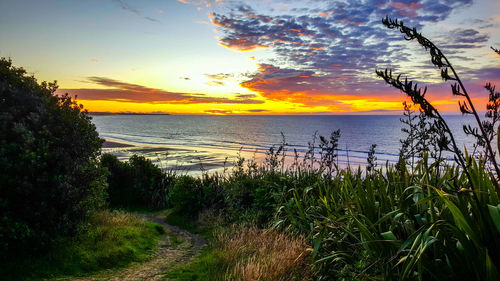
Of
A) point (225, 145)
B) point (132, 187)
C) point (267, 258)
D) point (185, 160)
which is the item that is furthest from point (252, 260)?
point (225, 145)

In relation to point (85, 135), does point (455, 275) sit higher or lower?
lower

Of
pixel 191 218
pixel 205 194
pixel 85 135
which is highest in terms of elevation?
pixel 85 135

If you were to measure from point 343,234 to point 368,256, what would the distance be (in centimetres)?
88

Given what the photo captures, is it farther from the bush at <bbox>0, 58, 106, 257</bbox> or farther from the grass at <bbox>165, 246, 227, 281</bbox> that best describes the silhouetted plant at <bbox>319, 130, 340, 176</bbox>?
the bush at <bbox>0, 58, 106, 257</bbox>

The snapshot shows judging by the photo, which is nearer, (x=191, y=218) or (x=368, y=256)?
(x=368, y=256)

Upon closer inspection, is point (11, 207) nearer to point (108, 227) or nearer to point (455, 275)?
point (108, 227)

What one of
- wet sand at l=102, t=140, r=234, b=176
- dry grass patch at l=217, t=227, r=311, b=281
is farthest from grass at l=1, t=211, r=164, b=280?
wet sand at l=102, t=140, r=234, b=176

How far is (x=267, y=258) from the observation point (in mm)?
5668

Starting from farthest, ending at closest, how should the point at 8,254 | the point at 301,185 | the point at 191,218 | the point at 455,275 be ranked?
the point at 191,218 → the point at 301,185 → the point at 8,254 → the point at 455,275

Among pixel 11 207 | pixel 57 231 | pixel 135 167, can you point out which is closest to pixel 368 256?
pixel 57 231

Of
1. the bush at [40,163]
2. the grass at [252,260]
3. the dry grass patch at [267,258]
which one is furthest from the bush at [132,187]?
the dry grass patch at [267,258]

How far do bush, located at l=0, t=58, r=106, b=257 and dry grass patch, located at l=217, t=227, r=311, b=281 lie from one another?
364 centimetres

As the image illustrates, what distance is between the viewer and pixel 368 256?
4.34 meters

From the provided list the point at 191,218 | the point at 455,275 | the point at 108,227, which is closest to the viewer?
the point at 455,275
